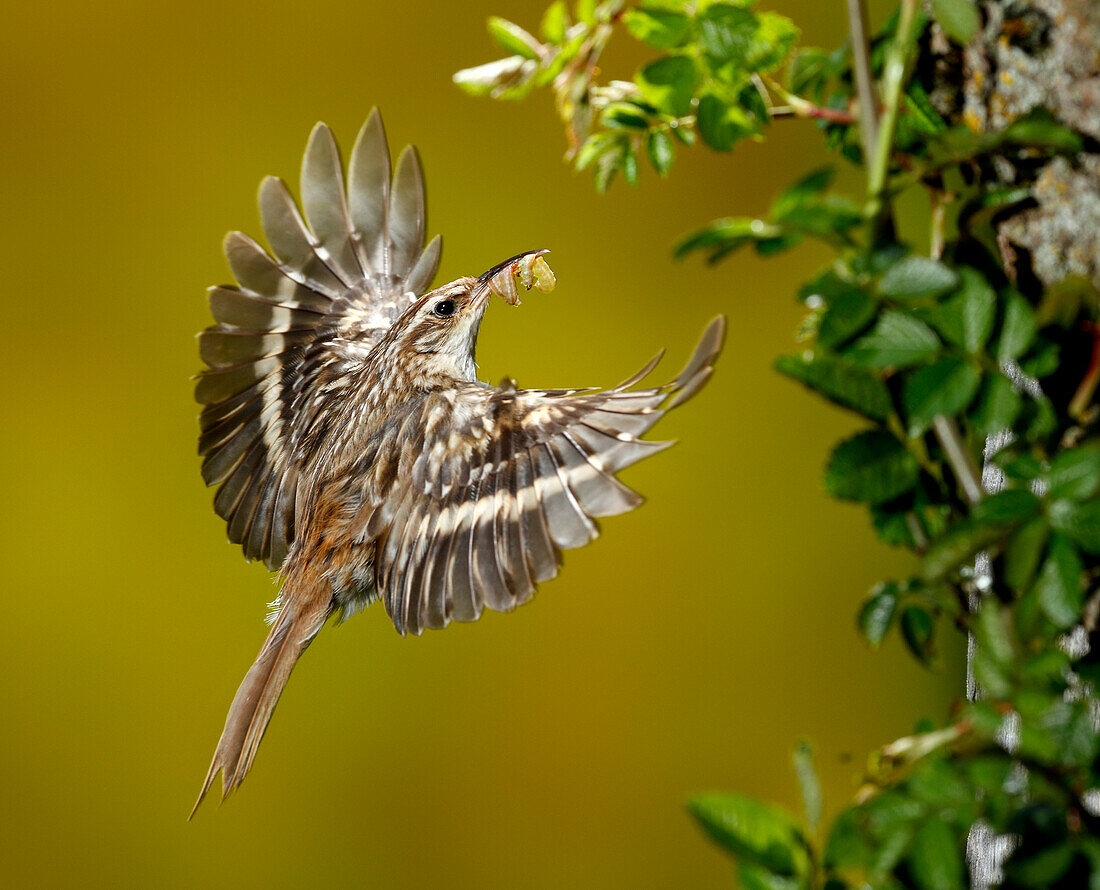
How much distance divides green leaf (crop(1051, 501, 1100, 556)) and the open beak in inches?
11.4

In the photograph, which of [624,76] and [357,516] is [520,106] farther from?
[357,516]

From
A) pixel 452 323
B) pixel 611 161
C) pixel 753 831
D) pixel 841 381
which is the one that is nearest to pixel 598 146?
pixel 611 161

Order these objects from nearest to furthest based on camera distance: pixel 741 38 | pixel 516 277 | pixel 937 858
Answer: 1. pixel 937 858
2. pixel 741 38
3. pixel 516 277

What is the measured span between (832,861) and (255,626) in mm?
693

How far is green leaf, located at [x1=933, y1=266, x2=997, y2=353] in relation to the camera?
1.00ft

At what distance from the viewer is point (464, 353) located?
1.70 feet

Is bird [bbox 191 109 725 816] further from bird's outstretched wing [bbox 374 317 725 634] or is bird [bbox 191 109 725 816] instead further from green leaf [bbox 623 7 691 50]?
green leaf [bbox 623 7 691 50]

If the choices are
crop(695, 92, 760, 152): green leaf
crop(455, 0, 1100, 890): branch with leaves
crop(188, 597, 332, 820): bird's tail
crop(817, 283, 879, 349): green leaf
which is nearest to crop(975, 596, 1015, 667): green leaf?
crop(455, 0, 1100, 890): branch with leaves

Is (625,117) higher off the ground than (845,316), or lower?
higher

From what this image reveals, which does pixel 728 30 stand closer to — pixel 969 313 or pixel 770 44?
pixel 770 44

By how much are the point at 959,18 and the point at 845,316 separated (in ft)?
0.37

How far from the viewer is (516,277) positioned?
50 centimetres

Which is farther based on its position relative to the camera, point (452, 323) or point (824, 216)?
point (452, 323)

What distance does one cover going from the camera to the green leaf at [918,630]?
0.35 metres
